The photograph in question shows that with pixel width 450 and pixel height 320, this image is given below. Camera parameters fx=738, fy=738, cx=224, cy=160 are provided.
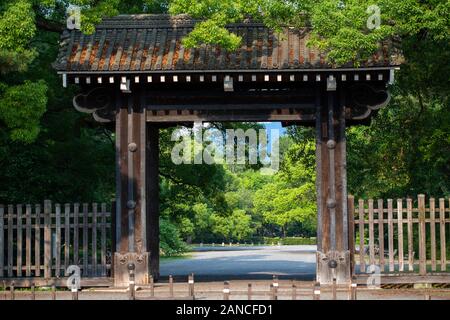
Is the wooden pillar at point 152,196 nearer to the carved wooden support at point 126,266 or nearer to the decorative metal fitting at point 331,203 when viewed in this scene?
the carved wooden support at point 126,266

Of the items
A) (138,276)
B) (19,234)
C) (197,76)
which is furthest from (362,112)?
(19,234)

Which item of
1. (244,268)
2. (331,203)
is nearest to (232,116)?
(331,203)

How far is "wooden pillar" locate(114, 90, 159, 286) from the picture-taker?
19516 mm

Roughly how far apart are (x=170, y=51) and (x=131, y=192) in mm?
3906

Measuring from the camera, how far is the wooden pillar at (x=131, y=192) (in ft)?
64.0

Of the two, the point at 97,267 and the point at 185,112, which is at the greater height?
the point at 185,112

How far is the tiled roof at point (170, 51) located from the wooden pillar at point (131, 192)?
1.20 meters

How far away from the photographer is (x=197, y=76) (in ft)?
62.1

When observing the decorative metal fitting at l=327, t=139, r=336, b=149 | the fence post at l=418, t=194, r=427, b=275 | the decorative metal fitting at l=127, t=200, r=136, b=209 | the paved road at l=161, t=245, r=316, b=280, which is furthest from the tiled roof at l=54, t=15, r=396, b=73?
the paved road at l=161, t=245, r=316, b=280

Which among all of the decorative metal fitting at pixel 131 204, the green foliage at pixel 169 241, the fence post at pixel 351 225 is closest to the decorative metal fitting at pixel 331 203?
the fence post at pixel 351 225

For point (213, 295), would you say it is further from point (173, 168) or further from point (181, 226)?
point (181, 226)

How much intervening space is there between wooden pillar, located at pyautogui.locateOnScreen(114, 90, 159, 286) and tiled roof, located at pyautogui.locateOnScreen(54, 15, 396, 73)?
3.95ft

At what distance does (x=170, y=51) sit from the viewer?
19.6m

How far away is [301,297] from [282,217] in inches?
2317
